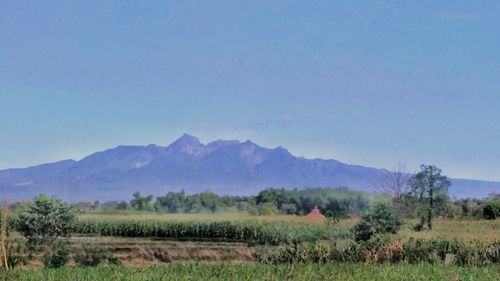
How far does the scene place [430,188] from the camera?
33875 mm

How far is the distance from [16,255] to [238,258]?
788 cm

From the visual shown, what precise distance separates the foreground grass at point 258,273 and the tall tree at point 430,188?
67.0 ft

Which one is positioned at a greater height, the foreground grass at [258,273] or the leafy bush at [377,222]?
the leafy bush at [377,222]

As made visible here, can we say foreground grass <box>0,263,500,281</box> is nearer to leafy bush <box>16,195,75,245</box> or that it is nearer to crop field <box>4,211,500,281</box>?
crop field <box>4,211,500,281</box>

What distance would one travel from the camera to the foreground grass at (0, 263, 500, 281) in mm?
11352

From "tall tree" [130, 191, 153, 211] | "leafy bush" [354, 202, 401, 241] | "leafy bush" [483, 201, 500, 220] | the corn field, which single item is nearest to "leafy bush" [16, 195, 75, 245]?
the corn field

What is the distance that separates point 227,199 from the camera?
159ft

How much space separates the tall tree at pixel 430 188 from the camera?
3341 centimetres

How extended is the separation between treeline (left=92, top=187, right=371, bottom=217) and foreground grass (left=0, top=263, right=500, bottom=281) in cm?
2119

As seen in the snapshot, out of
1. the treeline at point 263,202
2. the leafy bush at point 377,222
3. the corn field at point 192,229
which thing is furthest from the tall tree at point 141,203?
the leafy bush at point 377,222

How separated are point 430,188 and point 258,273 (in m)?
23.2

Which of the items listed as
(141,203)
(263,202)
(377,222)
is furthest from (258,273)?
(263,202)

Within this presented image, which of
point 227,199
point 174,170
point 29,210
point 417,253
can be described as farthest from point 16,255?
point 174,170

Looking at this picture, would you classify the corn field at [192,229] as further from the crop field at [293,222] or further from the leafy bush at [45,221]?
the leafy bush at [45,221]
